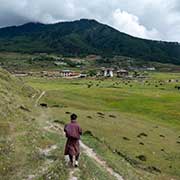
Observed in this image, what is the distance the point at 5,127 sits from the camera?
122 ft

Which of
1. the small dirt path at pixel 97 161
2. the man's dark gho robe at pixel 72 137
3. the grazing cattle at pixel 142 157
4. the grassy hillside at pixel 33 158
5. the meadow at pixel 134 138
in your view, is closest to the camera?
the grassy hillside at pixel 33 158

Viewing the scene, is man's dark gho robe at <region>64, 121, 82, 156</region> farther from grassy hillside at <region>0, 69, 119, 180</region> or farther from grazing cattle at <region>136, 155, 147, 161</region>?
grazing cattle at <region>136, 155, 147, 161</region>

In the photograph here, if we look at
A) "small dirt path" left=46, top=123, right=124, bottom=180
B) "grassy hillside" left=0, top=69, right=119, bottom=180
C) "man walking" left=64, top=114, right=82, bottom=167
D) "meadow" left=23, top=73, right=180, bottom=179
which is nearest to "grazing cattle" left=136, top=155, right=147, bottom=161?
Answer: "meadow" left=23, top=73, right=180, bottom=179

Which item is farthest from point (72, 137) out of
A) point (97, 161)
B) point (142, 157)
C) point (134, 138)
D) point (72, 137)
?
point (134, 138)

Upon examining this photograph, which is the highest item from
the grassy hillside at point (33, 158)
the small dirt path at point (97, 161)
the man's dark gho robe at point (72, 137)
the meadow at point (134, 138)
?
the man's dark gho robe at point (72, 137)

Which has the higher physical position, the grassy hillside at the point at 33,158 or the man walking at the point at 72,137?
the man walking at the point at 72,137

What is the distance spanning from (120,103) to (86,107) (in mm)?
16552

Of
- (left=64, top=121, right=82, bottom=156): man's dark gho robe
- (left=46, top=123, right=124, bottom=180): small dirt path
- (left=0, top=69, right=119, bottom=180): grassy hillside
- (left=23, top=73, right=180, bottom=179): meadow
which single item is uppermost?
(left=64, top=121, right=82, bottom=156): man's dark gho robe

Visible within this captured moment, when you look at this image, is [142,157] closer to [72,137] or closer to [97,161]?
[97,161]

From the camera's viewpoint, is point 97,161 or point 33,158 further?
point 97,161

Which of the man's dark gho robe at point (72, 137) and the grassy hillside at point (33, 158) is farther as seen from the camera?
the man's dark gho robe at point (72, 137)

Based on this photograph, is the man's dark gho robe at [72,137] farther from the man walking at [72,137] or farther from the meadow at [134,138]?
the meadow at [134,138]

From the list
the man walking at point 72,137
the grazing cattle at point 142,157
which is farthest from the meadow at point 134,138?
the man walking at point 72,137

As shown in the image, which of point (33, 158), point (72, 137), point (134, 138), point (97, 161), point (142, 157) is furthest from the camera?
point (134, 138)
